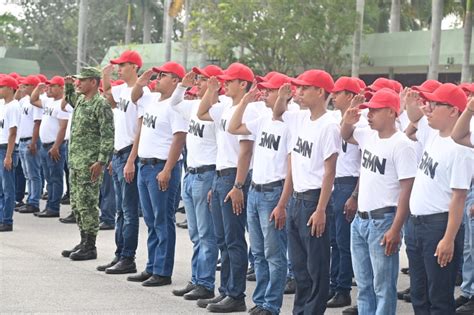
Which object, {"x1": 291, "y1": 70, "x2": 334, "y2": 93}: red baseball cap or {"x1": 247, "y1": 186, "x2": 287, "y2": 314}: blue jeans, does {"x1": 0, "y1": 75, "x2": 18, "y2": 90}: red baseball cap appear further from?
{"x1": 291, "y1": 70, "x2": 334, "y2": 93}: red baseball cap

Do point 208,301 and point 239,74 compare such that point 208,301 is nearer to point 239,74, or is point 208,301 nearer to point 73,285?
point 73,285

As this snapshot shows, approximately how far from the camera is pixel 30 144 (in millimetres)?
16484

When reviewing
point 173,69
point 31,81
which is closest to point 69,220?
point 31,81

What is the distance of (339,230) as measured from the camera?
9812mm

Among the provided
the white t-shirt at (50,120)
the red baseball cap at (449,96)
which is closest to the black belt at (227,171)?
the red baseball cap at (449,96)

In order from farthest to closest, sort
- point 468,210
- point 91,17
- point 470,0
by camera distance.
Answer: point 91,17, point 470,0, point 468,210

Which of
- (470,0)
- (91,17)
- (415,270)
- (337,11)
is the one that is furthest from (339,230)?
(91,17)

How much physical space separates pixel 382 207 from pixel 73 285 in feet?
12.8

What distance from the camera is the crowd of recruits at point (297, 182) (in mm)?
7164

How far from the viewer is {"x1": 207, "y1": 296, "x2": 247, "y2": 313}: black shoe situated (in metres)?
8.95

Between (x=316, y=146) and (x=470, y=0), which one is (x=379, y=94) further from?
(x=470, y=0)

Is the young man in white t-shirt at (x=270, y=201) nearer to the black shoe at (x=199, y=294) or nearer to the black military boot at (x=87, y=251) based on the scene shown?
the black shoe at (x=199, y=294)

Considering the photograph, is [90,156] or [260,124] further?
[90,156]

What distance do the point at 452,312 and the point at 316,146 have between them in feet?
5.45
